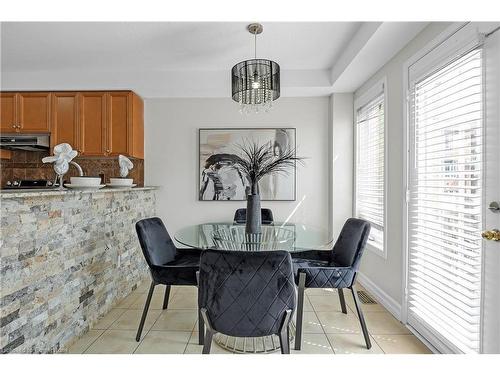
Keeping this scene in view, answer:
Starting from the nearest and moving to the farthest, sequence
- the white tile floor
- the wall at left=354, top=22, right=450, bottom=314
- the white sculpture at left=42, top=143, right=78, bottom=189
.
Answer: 1. the white tile floor
2. the white sculpture at left=42, top=143, right=78, bottom=189
3. the wall at left=354, top=22, right=450, bottom=314

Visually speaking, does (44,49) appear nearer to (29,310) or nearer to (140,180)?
(140,180)

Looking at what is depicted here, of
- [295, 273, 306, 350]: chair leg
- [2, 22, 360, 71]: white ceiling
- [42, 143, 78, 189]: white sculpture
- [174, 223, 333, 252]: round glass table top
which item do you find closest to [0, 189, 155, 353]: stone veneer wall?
[42, 143, 78, 189]: white sculpture

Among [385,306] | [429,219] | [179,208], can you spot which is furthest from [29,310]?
[385,306]

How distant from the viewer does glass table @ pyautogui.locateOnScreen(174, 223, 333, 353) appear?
6.11 ft

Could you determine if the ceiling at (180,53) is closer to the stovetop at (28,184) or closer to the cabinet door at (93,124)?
the cabinet door at (93,124)

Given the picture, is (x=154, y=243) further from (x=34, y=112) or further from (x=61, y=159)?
(x=34, y=112)

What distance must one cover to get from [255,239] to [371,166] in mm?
1755

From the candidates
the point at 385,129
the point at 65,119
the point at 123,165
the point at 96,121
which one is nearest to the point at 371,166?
the point at 385,129

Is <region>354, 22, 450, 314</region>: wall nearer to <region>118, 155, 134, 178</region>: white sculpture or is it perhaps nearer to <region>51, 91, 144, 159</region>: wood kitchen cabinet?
<region>118, 155, 134, 178</region>: white sculpture

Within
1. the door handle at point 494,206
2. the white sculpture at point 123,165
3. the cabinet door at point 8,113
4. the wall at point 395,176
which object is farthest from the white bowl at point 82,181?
the door handle at point 494,206

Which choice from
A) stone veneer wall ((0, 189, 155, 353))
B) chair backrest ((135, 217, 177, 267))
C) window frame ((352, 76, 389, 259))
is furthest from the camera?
window frame ((352, 76, 389, 259))

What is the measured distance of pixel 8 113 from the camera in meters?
Answer: 3.51

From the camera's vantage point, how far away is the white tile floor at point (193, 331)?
1.97m

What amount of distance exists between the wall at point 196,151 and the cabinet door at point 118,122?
1.09 ft
